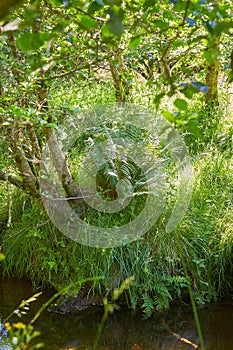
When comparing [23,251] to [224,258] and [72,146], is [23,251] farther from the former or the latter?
[224,258]

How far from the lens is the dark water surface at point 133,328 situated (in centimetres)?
315

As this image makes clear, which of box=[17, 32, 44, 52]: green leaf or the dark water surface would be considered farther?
the dark water surface

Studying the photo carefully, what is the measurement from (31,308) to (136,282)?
78cm

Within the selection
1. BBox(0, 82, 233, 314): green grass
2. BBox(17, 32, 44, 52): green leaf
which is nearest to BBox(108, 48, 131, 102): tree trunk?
BBox(0, 82, 233, 314): green grass

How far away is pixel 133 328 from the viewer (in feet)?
11.0

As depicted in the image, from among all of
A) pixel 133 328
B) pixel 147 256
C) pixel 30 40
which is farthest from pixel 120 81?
pixel 30 40

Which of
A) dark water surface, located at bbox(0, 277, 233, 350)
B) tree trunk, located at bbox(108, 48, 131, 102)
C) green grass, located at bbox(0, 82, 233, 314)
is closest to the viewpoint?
dark water surface, located at bbox(0, 277, 233, 350)

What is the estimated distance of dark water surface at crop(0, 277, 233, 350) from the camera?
315cm

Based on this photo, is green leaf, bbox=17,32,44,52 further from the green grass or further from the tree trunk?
the tree trunk

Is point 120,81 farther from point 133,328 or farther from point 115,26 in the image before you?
point 115,26

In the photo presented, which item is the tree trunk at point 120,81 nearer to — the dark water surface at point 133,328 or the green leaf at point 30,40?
the dark water surface at point 133,328

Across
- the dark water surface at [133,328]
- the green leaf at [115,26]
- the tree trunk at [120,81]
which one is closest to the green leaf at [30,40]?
the green leaf at [115,26]

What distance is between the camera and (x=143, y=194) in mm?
3719

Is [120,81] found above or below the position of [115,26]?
above
